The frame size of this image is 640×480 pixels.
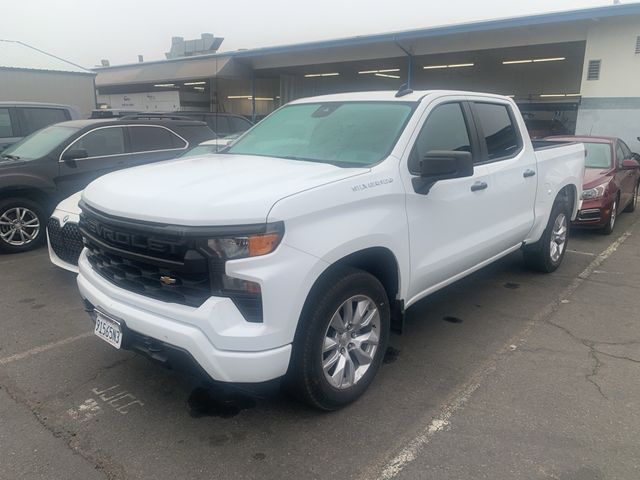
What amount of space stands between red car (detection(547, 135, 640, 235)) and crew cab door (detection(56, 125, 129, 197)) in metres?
6.84

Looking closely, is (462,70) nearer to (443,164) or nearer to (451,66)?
(451,66)

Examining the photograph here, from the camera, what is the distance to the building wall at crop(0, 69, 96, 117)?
15.4 m

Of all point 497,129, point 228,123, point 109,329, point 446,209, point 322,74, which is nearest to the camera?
point 109,329

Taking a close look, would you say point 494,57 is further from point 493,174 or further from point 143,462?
point 143,462

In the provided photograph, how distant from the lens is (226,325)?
257 cm

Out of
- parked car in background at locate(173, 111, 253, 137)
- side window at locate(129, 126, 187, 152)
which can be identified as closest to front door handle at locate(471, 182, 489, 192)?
side window at locate(129, 126, 187, 152)

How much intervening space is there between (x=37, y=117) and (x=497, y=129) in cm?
804

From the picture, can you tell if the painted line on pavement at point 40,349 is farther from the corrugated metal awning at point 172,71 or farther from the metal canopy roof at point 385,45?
the corrugated metal awning at point 172,71

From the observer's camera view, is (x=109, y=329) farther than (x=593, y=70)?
No

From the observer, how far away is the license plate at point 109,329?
297cm

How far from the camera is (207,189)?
2818 mm

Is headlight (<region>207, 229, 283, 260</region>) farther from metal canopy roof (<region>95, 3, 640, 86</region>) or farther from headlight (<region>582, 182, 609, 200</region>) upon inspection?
metal canopy roof (<region>95, 3, 640, 86</region>)

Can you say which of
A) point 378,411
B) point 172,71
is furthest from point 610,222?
point 172,71

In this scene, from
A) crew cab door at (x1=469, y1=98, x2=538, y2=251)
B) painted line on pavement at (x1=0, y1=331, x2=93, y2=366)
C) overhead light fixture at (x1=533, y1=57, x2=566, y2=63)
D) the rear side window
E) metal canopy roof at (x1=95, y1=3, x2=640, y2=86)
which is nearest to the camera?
painted line on pavement at (x1=0, y1=331, x2=93, y2=366)
